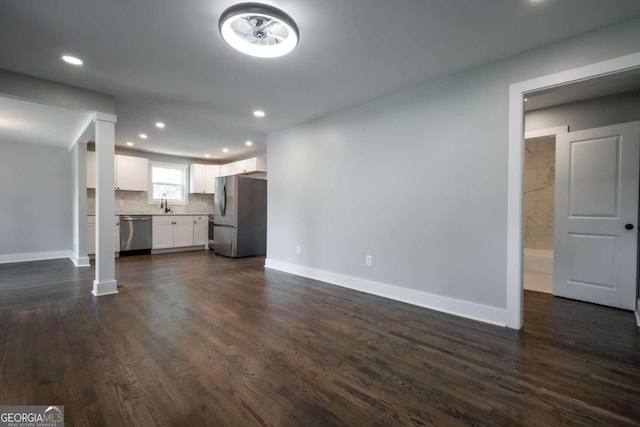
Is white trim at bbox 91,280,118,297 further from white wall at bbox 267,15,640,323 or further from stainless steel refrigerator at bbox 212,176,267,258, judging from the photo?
stainless steel refrigerator at bbox 212,176,267,258

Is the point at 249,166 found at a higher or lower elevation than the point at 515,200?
higher

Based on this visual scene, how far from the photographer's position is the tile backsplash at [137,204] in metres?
6.32

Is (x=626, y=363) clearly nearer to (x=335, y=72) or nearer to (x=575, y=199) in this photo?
(x=575, y=199)

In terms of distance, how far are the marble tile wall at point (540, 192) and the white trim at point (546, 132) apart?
193 cm

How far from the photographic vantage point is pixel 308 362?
1.93 metres

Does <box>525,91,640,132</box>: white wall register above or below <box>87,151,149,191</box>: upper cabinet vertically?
above

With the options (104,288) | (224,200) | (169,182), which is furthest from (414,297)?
(169,182)

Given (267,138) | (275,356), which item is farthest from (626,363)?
(267,138)

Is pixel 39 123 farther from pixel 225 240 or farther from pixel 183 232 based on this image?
pixel 225 240

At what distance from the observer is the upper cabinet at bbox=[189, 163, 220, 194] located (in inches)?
286

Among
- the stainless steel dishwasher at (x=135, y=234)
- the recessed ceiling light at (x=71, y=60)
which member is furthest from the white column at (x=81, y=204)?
the recessed ceiling light at (x=71, y=60)

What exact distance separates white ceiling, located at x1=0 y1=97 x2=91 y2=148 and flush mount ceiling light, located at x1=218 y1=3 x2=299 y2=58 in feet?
9.23

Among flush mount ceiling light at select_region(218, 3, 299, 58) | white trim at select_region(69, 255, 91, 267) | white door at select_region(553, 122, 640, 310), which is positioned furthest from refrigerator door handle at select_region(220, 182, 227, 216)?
white door at select_region(553, 122, 640, 310)

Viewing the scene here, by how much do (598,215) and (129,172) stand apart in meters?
7.90
